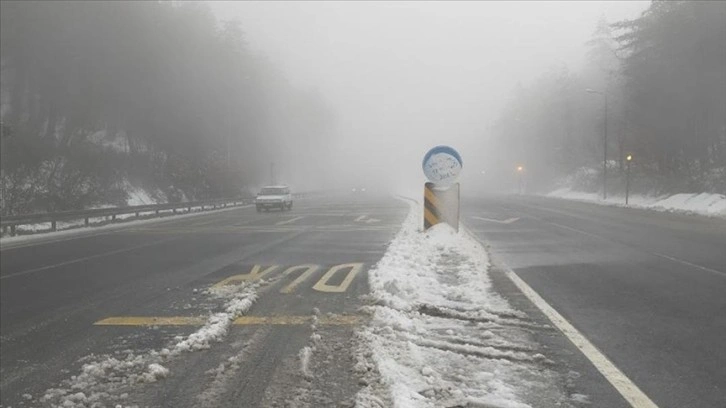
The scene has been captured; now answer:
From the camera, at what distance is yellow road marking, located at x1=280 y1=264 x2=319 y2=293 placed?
8.06 metres

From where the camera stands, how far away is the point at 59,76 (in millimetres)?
38031

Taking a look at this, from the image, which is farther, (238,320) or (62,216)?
(62,216)

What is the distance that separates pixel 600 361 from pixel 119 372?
403 cm

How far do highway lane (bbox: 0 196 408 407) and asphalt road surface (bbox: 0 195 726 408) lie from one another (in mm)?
22

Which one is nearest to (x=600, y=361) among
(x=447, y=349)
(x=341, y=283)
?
(x=447, y=349)

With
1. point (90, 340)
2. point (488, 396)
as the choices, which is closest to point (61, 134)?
point (90, 340)

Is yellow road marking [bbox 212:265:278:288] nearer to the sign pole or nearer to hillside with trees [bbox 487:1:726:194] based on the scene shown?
the sign pole

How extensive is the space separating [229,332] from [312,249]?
7995 mm

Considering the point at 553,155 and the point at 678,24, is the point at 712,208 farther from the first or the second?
the point at 553,155

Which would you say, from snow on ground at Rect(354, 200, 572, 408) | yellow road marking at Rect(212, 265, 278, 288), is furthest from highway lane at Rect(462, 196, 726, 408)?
yellow road marking at Rect(212, 265, 278, 288)

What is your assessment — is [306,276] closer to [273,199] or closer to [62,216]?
[62,216]

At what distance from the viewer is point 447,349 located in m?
4.76

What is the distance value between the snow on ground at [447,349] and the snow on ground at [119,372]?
5.26ft

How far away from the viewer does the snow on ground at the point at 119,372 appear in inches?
152
